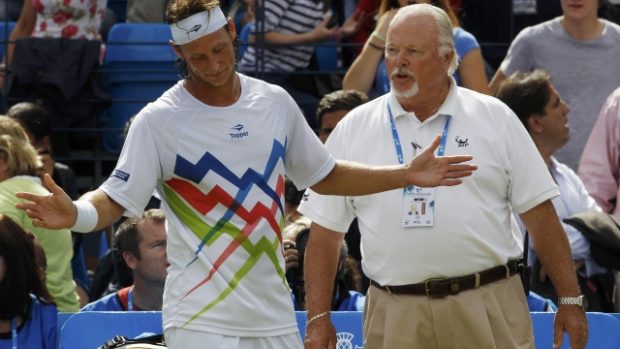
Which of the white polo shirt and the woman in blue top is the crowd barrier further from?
the white polo shirt

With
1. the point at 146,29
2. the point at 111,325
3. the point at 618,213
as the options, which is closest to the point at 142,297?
the point at 111,325

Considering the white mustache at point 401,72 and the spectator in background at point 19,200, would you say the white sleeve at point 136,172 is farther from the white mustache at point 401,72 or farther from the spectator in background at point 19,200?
the spectator in background at point 19,200

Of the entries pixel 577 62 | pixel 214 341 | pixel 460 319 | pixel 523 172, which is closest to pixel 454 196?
pixel 523 172

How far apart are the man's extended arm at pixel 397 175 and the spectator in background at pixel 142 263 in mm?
2163

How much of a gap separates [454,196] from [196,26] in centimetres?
132

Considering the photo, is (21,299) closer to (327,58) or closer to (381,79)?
(381,79)

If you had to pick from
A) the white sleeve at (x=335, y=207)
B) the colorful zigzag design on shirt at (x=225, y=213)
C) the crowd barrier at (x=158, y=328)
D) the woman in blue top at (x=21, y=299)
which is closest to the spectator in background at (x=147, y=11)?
the woman in blue top at (x=21, y=299)

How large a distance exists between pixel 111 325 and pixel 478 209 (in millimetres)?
1958

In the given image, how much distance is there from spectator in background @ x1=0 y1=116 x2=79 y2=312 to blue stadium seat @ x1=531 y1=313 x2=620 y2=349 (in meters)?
2.61

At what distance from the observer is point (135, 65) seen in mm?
10383

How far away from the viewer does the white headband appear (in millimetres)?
5336

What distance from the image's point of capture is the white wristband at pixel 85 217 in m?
4.89

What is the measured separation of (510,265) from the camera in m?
6.13

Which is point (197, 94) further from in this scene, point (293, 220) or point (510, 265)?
point (293, 220)
